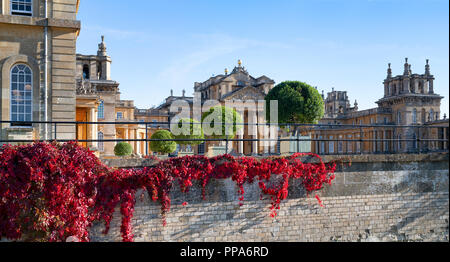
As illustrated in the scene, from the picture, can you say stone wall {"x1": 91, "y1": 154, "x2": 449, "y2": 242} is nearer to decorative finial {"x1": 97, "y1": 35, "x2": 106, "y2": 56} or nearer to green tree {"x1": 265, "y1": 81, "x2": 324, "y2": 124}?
green tree {"x1": 265, "y1": 81, "x2": 324, "y2": 124}

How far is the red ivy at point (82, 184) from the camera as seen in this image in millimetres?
7703

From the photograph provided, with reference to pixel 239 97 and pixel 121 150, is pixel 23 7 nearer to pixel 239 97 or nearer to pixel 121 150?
pixel 121 150

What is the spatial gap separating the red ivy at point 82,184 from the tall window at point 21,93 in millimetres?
5147

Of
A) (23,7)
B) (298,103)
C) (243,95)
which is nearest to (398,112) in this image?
(243,95)

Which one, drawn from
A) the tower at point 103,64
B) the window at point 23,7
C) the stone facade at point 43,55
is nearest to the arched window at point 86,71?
the tower at point 103,64

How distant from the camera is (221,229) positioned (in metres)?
9.07

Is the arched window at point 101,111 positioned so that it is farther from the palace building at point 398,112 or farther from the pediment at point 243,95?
the palace building at point 398,112

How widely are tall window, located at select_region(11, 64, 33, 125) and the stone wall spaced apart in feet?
21.3

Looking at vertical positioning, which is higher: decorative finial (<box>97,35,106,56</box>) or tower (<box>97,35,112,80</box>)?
decorative finial (<box>97,35,106,56</box>)

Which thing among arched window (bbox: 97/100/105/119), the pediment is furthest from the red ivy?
the pediment

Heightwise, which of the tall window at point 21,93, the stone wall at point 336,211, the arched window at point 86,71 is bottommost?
the stone wall at point 336,211

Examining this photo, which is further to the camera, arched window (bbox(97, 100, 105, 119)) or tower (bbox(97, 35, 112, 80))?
tower (bbox(97, 35, 112, 80))

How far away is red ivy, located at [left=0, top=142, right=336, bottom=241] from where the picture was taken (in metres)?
7.70
